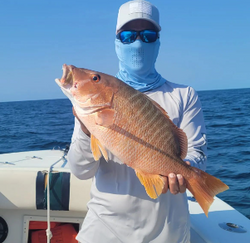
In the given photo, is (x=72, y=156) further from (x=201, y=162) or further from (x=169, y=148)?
(x=201, y=162)

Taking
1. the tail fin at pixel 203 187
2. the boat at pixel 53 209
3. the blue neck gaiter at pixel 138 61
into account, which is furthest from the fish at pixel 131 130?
the boat at pixel 53 209

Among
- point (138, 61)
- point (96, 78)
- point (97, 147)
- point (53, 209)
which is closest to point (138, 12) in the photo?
point (138, 61)

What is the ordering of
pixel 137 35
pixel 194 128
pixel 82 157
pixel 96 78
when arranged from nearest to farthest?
pixel 96 78
pixel 82 157
pixel 194 128
pixel 137 35

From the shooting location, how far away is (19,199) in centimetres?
333

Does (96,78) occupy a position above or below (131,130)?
above

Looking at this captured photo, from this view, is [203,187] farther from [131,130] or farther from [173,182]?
[131,130]

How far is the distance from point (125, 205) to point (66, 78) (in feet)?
3.05

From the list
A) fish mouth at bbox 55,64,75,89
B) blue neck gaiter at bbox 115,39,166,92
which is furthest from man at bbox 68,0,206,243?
fish mouth at bbox 55,64,75,89

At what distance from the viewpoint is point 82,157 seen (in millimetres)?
1798

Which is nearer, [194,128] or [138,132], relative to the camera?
[138,132]

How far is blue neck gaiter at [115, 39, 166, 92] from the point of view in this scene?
7.36 ft

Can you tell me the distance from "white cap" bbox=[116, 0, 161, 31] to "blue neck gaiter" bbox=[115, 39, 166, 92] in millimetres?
184

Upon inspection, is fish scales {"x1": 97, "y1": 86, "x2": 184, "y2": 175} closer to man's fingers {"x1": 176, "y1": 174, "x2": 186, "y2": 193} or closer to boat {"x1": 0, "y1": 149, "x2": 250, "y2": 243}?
man's fingers {"x1": 176, "y1": 174, "x2": 186, "y2": 193}

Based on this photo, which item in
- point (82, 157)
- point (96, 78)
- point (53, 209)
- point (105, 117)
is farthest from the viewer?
point (53, 209)
